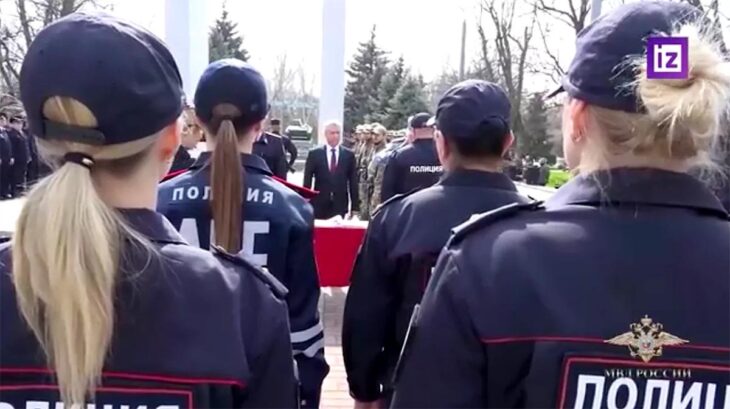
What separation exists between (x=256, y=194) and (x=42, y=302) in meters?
1.50

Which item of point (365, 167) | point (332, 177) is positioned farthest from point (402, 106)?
point (332, 177)

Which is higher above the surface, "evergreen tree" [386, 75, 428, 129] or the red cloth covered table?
"evergreen tree" [386, 75, 428, 129]

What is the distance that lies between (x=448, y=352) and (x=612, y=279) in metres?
0.32

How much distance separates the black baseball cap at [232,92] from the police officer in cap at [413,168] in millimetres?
5056

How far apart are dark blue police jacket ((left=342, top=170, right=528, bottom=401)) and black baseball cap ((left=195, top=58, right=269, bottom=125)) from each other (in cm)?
61

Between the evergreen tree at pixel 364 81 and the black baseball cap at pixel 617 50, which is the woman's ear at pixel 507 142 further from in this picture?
the evergreen tree at pixel 364 81

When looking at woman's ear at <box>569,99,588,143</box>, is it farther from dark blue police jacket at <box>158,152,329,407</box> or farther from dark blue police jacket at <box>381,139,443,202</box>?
dark blue police jacket at <box>381,139,443,202</box>

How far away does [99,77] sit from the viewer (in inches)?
56.7

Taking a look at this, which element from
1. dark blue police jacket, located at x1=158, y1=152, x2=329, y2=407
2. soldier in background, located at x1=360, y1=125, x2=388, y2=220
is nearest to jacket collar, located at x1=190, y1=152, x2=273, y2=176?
dark blue police jacket, located at x1=158, y1=152, x2=329, y2=407

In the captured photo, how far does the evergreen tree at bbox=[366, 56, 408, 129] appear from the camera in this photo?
127ft

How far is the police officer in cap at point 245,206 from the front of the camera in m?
2.87

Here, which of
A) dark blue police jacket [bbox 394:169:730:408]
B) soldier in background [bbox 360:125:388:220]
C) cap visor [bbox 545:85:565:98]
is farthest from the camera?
Answer: soldier in background [bbox 360:125:388:220]

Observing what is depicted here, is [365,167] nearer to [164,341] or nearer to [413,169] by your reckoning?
[413,169]

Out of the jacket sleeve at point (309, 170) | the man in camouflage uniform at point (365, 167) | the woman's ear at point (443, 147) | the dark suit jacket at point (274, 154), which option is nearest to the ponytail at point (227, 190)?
the woman's ear at point (443, 147)
